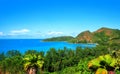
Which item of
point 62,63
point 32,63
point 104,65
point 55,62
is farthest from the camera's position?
point 62,63

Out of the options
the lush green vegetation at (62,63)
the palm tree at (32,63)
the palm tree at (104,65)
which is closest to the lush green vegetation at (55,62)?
the lush green vegetation at (62,63)

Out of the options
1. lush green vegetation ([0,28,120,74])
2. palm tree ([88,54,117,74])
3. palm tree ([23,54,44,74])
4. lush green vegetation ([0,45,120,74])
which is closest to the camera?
palm tree ([88,54,117,74])

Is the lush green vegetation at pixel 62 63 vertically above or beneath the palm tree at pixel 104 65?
beneath

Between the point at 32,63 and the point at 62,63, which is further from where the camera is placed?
the point at 62,63

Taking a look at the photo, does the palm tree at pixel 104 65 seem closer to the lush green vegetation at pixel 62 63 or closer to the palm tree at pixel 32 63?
the lush green vegetation at pixel 62 63

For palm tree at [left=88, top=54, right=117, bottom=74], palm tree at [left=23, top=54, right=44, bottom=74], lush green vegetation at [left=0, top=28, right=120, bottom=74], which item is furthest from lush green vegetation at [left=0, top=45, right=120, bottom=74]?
palm tree at [left=88, top=54, right=117, bottom=74]

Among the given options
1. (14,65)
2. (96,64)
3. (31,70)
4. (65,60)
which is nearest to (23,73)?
(14,65)

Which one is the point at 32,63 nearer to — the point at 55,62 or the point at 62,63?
the point at 55,62

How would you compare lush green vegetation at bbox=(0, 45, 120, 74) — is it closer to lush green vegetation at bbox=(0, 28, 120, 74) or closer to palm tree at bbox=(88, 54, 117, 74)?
lush green vegetation at bbox=(0, 28, 120, 74)

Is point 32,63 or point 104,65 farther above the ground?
point 104,65

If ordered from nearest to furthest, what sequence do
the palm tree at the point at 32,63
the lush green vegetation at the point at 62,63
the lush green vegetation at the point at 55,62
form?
the lush green vegetation at the point at 62,63 < the palm tree at the point at 32,63 < the lush green vegetation at the point at 55,62

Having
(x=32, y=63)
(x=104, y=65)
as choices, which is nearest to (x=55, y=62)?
(x=32, y=63)

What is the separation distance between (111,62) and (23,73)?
170 feet

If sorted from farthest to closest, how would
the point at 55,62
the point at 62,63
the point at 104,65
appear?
the point at 62,63 < the point at 55,62 < the point at 104,65
